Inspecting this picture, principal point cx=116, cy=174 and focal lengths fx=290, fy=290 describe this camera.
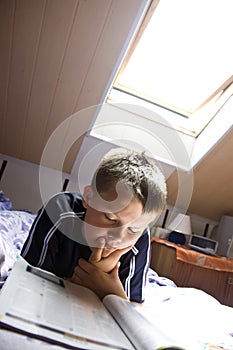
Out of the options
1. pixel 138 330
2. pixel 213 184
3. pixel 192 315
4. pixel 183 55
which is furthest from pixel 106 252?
pixel 213 184

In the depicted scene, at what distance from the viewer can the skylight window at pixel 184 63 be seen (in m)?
1.58

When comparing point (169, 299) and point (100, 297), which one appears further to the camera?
point (169, 299)

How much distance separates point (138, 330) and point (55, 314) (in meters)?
0.13

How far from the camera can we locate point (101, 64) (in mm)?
1674

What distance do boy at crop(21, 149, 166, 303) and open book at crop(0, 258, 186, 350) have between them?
0.50 ft

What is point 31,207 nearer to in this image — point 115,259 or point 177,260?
point 177,260

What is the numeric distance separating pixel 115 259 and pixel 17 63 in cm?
148

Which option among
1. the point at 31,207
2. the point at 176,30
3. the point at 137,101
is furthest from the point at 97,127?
the point at 31,207

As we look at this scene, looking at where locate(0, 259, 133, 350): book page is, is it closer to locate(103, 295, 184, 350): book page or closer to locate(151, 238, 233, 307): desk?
locate(103, 295, 184, 350): book page

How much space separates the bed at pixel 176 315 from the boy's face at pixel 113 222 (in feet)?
0.55

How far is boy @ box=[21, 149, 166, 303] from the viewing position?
2.32ft

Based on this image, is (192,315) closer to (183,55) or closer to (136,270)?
(136,270)

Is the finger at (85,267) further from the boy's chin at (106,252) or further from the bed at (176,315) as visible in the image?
the bed at (176,315)

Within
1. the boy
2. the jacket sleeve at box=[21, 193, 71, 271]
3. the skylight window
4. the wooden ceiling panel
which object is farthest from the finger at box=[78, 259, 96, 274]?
the wooden ceiling panel
